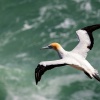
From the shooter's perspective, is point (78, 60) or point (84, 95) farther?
point (84, 95)

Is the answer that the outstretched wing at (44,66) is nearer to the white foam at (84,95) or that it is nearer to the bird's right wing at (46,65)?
the bird's right wing at (46,65)

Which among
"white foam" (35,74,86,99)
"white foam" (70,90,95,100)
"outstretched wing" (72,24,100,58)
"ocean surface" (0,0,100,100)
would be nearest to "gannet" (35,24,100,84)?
"outstretched wing" (72,24,100,58)

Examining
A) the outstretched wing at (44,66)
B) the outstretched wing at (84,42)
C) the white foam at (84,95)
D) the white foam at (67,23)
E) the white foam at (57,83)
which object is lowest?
the outstretched wing at (44,66)

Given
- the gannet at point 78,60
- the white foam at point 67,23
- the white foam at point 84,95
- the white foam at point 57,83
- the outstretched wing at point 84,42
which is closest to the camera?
the gannet at point 78,60

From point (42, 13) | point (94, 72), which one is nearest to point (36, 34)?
point (42, 13)

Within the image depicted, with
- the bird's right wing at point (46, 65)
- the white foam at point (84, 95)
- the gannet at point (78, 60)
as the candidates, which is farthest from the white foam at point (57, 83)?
the bird's right wing at point (46, 65)

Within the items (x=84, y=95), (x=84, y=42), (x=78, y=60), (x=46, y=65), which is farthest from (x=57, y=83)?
(x=46, y=65)

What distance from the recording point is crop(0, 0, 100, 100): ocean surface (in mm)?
37844

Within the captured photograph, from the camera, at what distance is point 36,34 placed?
43406mm

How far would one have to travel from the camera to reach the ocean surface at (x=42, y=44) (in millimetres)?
37844

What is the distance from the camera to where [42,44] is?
138 ft

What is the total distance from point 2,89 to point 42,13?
10456 millimetres

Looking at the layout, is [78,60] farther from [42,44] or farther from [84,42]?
[42,44]

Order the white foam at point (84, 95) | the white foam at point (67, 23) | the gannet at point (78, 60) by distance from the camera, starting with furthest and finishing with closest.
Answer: the white foam at point (67, 23), the white foam at point (84, 95), the gannet at point (78, 60)
